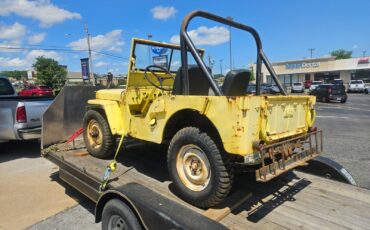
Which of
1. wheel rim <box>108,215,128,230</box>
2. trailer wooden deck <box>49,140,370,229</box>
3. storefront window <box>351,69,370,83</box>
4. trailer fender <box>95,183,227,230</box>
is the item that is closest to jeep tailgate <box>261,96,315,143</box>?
trailer wooden deck <box>49,140,370,229</box>

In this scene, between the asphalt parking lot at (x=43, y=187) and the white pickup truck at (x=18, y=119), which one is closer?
the asphalt parking lot at (x=43, y=187)

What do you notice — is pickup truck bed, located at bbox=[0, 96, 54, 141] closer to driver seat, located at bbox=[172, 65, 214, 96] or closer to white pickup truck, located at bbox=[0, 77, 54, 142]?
white pickup truck, located at bbox=[0, 77, 54, 142]

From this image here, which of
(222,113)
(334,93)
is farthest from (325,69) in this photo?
(222,113)

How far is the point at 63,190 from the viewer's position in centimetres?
534

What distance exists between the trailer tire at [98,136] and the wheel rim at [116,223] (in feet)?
5.39

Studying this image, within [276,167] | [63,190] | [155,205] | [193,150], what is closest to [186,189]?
[193,150]

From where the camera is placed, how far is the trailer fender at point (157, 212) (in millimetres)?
2373

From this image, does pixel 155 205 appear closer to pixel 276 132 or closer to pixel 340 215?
pixel 276 132

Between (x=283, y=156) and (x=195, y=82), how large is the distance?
1.26m

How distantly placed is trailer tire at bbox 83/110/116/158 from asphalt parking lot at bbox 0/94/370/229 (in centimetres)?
80

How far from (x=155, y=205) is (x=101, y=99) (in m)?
2.81

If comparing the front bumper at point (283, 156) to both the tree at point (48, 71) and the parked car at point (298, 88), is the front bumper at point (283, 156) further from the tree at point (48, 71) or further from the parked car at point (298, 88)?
the tree at point (48, 71)

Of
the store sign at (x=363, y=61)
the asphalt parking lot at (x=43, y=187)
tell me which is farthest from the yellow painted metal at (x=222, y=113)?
the store sign at (x=363, y=61)

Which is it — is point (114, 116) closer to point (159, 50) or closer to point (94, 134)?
point (94, 134)
